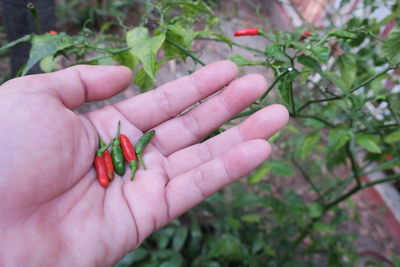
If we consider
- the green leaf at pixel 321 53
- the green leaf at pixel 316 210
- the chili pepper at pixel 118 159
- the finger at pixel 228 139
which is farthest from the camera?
the green leaf at pixel 316 210

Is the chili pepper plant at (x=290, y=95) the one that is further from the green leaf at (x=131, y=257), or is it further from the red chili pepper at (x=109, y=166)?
the red chili pepper at (x=109, y=166)

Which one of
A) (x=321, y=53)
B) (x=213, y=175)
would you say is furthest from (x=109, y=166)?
(x=321, y=53)

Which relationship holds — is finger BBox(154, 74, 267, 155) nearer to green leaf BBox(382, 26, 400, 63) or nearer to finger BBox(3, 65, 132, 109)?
finger BBox(3, 65, 132, 109)

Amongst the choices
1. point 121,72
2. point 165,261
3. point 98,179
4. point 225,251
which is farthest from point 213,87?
point 165,261

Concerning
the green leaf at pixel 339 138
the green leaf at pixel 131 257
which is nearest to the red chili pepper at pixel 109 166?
the green leaf at pixel 131 257

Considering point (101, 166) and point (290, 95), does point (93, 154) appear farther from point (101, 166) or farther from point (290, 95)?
point (290, 95)

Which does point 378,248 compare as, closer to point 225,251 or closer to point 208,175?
point 225,251
